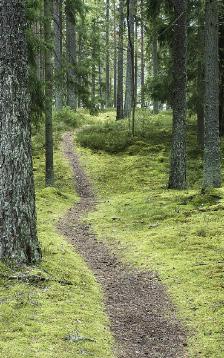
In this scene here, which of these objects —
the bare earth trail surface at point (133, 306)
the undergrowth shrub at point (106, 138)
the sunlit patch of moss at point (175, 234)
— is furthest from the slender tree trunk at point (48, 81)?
the undergrowth shrub at point (106, 138)

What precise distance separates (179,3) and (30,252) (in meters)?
11.1

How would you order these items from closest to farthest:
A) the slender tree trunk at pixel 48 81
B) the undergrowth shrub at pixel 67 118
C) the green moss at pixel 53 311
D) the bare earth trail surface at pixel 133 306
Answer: the green moss at pixel 53 311
the bare earth trail surface at pixel 133 306
the slender tree trunk at pixel 48 81
the undergrowth shrub at pixel 67 118

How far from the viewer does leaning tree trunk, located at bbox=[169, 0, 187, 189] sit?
1531 cm

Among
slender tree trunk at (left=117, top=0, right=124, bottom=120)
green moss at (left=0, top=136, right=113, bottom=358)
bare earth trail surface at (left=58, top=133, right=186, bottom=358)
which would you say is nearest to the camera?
green moss at (left=0, top=136, right=113, bottom=358)

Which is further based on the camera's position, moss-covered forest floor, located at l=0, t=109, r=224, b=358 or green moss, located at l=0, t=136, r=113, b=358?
moss-covered forest floor, located at l=0, t=109, r=224, b=358

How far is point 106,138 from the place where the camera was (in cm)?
2583

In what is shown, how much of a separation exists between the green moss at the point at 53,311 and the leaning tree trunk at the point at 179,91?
698cm

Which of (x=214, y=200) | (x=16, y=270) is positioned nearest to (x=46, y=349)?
(x=16, y=270)

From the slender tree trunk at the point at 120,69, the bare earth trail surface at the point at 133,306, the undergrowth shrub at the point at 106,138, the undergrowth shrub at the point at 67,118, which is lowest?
the bare earth trail surface at the point at 133,306

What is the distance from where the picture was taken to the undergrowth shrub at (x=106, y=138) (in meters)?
24.7

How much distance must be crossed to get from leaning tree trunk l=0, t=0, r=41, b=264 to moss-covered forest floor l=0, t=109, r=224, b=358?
0.53 meters

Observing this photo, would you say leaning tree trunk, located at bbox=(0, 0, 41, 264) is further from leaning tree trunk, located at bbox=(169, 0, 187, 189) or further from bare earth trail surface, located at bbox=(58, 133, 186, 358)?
leaning tree trunk, located at bbox=(169, 0, 187, 189)

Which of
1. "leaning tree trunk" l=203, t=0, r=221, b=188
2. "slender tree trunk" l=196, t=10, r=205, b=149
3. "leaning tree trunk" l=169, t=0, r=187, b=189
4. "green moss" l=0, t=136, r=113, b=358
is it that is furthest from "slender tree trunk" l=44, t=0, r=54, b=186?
"green moss" l=0, t=136, r=113, b=358

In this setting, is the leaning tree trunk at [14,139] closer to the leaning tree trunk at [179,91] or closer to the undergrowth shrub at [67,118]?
the leaning tree trunk at [179,91]
